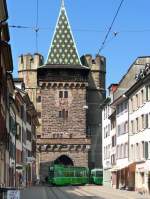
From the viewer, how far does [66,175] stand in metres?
96.7

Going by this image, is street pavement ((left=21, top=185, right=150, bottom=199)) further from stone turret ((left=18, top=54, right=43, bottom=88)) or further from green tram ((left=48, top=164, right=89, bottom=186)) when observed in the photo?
stone turret ((left=18, top=54, right=43, bottom=88))

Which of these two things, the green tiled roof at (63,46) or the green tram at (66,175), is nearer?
the green tram at (66,175)

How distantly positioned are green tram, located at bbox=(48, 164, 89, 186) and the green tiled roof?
41.5m

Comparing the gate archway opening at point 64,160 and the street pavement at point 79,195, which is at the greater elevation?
the gate archway opening at point 64,160

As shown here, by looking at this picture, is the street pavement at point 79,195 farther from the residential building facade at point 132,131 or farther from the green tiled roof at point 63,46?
the green tiled roof at point 63,46

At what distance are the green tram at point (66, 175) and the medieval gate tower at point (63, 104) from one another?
28889 millimetres

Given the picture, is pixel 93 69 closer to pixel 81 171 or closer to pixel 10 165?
pixel 81 171

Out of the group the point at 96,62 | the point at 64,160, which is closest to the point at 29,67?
the point at 96,62

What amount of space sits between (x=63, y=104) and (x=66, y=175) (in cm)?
3583

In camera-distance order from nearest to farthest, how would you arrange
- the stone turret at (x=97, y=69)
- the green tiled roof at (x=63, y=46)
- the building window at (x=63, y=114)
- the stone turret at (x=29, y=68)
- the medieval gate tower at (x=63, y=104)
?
the medieval gate tower at (x=63, y=104) < the building window at (x=63, y=114) < the green tiled roof at (x=63, y=46) < the stone turret at (x=97, y=69) < the stone turret at (x=29, y=68)

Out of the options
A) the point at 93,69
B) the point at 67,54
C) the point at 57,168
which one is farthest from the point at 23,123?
the point at 93,69

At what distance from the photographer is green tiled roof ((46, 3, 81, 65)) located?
136 metres

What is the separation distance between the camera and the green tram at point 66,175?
9619 cm

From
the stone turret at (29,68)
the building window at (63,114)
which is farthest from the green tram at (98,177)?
the stone turret at (29,68)
